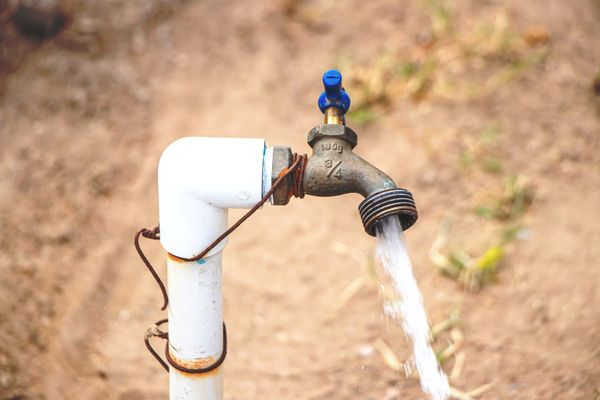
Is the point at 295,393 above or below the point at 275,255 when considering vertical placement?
below

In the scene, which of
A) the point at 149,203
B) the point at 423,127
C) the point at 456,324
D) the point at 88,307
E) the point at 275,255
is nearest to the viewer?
the point at 456,324

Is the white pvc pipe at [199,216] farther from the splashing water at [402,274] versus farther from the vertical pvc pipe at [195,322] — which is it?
the splashing water at [402,274]

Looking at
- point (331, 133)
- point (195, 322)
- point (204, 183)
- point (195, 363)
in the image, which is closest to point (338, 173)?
point (331, 133)

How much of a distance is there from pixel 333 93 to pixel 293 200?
211 cm

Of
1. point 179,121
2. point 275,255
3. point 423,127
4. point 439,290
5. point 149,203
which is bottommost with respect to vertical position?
point 439,290

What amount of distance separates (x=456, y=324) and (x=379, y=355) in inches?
16.1

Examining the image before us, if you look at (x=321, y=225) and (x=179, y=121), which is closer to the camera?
(x=321, y=225)

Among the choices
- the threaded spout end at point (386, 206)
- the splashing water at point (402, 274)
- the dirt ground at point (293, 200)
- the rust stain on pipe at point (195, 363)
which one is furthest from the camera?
the dirt ground at point (293, 200)

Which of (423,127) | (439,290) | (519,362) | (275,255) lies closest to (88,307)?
(275,255)

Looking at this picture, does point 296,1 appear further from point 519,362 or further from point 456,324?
point 519,362

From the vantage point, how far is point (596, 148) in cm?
367

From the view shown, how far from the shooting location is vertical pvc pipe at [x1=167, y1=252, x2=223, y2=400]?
4.93 feet

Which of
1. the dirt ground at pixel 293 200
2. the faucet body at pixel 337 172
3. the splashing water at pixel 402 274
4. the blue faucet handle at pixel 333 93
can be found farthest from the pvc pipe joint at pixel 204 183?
the dirt ground at pixel 293 200

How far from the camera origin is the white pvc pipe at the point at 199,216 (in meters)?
1.38
